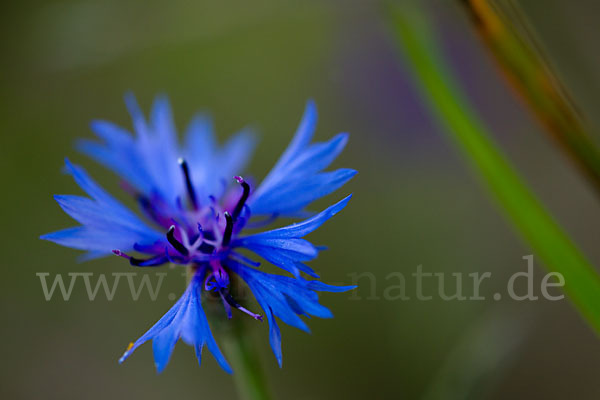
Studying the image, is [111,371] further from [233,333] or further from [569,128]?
[569,128]

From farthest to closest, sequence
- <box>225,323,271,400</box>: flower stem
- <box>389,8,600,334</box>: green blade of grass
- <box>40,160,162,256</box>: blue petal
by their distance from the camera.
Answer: <box>225,323,271,400</box>: flower stem < <box>40,160,162,256</box>: blue petal < <box>389,8,600,334</box>: green blade of grass

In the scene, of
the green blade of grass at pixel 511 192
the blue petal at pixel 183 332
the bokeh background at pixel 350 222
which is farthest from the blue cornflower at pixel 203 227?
the bokeh background at pixel 350 222

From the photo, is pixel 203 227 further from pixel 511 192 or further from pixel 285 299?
pixel 511 192

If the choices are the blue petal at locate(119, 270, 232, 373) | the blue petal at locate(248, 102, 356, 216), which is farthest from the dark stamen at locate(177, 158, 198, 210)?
the blue petal at locate(119, 270, 232, 373)

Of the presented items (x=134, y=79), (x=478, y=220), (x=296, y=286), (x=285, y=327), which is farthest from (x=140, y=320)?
(x=296, y=286)

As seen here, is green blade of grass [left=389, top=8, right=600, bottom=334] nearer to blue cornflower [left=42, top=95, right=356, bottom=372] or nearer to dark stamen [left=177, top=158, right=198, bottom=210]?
blue cornflower [left=42, top=95, right=356, bottom=372]

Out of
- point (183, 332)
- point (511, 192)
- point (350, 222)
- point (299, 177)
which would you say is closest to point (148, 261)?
point (183, 332)

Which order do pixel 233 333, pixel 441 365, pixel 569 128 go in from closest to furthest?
pixel 569 128, pixel 233 333, pixel 441 365
